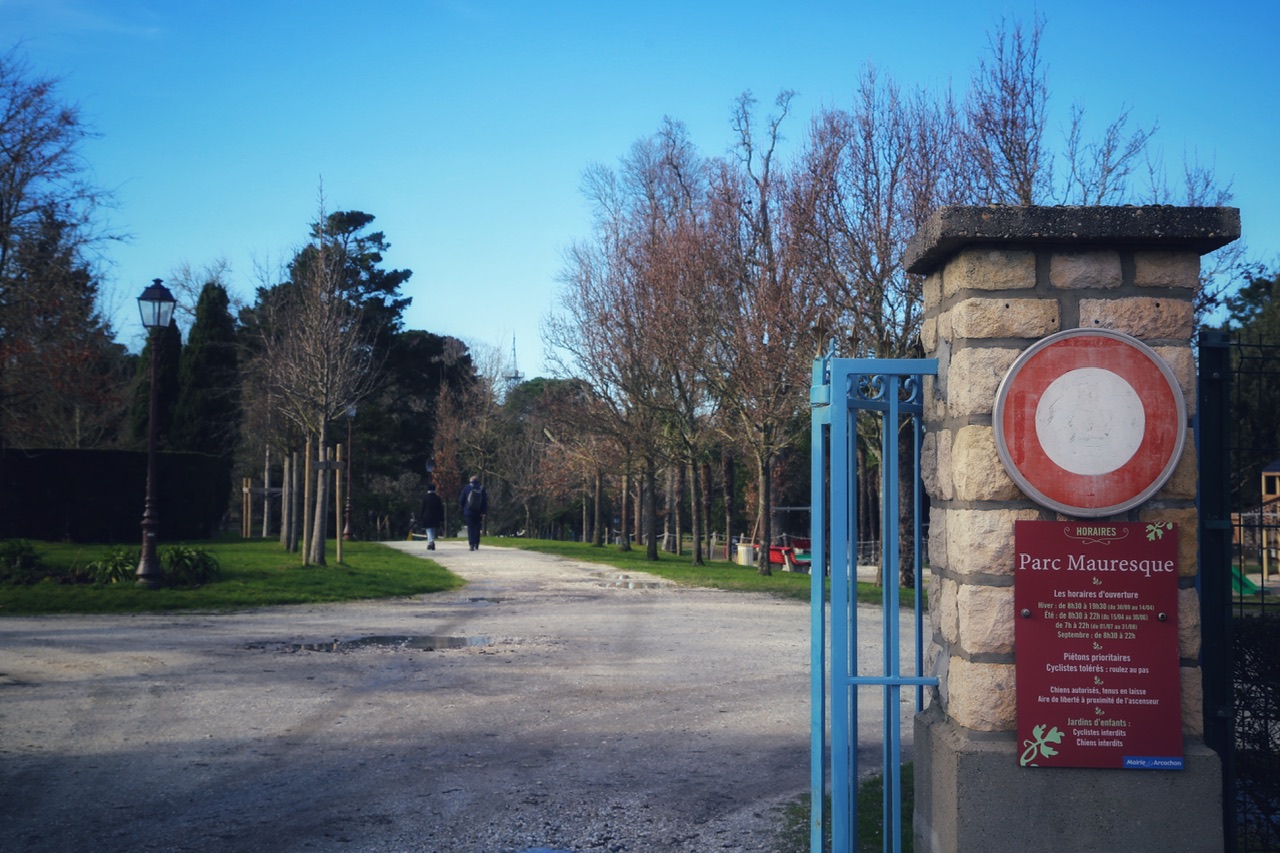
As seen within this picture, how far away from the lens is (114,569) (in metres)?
16.2

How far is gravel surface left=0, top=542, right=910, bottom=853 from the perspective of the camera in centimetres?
546

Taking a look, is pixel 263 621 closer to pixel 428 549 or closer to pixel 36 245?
pixel 36 245

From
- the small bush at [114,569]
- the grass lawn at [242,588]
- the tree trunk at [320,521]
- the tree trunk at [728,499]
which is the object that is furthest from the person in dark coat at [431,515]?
the small bush at [114,569]

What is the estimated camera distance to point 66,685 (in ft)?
29.9

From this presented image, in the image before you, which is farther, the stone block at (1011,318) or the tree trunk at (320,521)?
the tree trunk at (320,521)

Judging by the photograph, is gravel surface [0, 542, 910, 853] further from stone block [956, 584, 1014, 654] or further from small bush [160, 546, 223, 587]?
small bush [160, 546, 223, 587]

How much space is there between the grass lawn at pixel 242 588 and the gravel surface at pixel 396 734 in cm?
118

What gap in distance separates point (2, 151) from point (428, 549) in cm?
1449

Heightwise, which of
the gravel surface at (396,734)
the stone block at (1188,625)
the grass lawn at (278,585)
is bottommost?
the gravel surface at (396,734)

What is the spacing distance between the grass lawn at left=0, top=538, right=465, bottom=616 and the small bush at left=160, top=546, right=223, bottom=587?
0.64ft

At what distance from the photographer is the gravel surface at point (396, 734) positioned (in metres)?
5.46

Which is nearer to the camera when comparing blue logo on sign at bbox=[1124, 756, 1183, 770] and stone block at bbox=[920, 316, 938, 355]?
blue logo on sign at bbox=[1124, 756, 1183, 770]

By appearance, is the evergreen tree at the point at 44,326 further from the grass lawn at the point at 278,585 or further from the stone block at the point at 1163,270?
the stone block at the point at 1163,270

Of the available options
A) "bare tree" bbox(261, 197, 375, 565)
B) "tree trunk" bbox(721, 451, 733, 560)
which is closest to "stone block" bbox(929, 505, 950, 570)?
"bare tree" bbox(261, 197, 375, 565)
